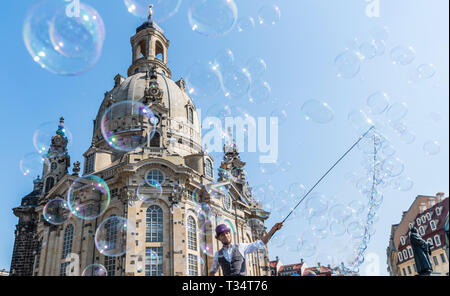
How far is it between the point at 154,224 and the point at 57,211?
498 inches

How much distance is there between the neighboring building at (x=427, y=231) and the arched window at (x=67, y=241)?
118ft

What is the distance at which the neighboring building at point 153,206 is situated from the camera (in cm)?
3306

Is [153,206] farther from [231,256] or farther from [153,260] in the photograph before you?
[231,256]

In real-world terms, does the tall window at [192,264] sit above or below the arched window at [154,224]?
below

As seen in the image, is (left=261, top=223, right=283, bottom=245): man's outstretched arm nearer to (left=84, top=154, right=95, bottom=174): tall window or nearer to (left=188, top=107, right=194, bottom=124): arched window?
(left=84, top=154, right=95, bottom=174): tall window

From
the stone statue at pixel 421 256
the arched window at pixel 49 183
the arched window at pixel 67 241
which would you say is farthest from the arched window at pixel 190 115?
the stone statue at pixel 421 256

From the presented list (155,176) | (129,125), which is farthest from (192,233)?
(129,125)

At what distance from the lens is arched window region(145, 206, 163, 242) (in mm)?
33319

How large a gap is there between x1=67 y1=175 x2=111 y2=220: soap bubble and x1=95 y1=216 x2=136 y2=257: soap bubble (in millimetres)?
2731

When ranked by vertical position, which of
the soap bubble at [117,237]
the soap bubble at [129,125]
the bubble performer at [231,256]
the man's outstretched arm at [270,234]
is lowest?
the bubble performer at [231,256]

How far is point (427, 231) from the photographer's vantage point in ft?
158

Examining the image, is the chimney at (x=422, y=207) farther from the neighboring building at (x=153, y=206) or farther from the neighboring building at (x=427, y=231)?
the neighboring building at (x=153, y=206)
